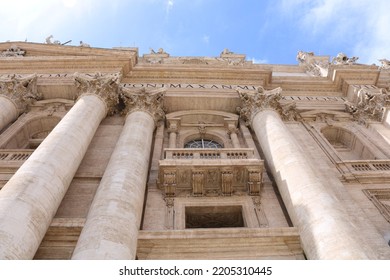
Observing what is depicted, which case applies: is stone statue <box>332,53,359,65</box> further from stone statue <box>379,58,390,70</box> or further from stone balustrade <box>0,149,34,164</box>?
stone balustrade <box>0,149,34,164</box>

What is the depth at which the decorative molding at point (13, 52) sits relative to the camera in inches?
869

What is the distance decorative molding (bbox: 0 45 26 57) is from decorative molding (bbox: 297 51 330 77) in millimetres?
20042

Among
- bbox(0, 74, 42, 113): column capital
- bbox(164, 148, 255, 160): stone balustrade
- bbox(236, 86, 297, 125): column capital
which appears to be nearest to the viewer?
bbox(164, 148, 255, 160): stone balustrade

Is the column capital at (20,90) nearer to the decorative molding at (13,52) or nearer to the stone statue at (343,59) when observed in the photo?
the decorative molding at (13,52)

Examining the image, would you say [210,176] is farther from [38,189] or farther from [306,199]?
[38,189]

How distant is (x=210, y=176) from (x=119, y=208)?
4.02 meters

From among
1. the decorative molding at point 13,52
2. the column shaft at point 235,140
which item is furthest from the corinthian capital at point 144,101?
the decorative molding at point 13,52

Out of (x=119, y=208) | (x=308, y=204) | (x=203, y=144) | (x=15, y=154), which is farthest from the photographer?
(x=203, y=144)

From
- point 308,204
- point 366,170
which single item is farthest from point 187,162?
point 366,170

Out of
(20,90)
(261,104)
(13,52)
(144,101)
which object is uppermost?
(13,52)

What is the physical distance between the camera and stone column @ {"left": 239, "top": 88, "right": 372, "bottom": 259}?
856 centimetres

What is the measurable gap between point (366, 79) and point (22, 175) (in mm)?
18425

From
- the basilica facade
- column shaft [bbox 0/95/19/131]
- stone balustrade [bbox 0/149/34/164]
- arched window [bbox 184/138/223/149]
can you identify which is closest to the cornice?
the basilica facade

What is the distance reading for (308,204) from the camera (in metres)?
10.1
